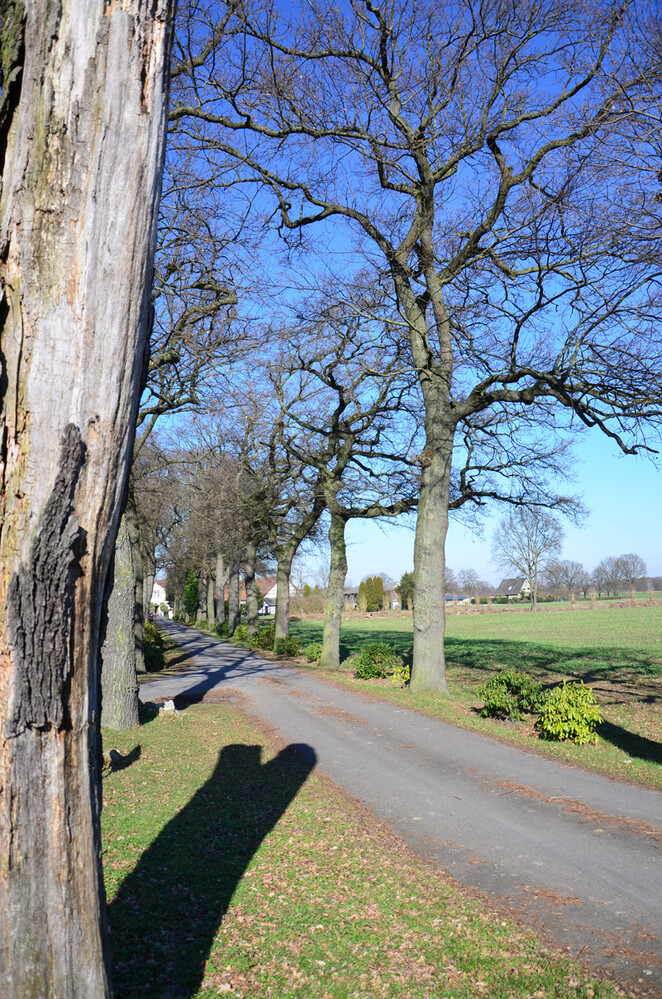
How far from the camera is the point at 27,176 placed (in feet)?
8.65

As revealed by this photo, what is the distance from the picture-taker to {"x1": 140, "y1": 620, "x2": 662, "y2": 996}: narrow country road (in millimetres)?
4902

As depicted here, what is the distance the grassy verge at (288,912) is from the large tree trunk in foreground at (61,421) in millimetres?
1870

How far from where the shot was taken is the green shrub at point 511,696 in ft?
41.5

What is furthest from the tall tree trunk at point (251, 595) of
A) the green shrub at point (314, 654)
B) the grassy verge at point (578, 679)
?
the green shrub at point (314, 654)

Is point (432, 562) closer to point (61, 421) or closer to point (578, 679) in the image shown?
point (578, 679)

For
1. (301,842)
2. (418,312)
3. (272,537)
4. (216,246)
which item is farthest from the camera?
(272,537)

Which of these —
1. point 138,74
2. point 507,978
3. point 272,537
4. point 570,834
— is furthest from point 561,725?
point 272,537

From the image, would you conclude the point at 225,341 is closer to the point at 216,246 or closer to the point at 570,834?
the point at 216,246

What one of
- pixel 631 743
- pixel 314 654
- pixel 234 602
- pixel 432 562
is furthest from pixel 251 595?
pixel 631 743

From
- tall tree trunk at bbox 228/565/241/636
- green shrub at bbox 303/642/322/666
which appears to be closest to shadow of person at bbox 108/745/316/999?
green shrub at bbox 303/642/322/666

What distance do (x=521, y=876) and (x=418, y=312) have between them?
42.0 ft

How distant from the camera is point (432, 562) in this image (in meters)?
15.2

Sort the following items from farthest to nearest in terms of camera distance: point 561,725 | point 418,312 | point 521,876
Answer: point 418,312, point 561,725, point 521,876

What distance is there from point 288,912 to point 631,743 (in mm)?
7819
